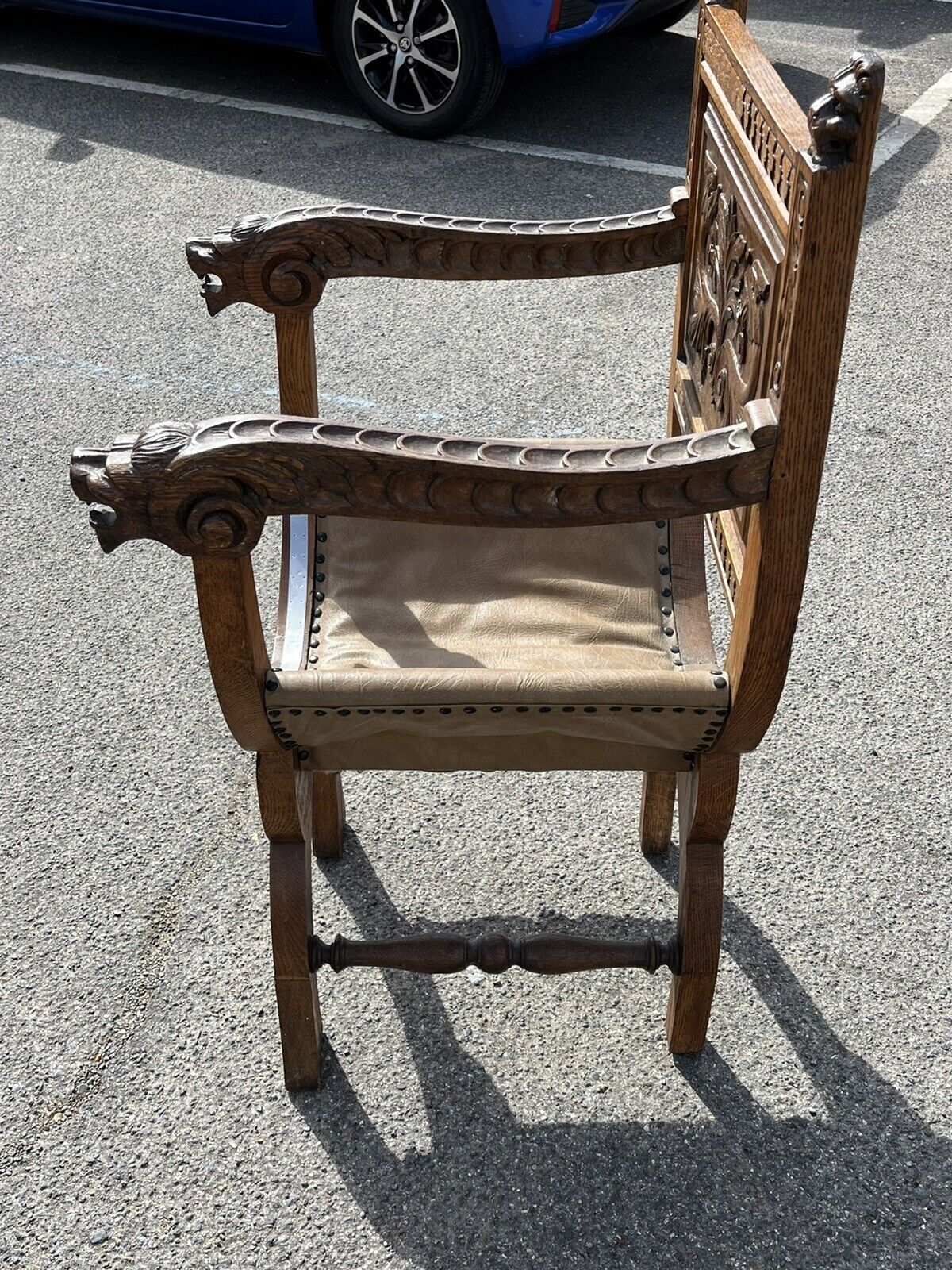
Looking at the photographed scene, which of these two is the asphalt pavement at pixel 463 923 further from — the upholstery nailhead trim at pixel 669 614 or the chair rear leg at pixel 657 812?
the upholstery nailhead trim at pixel 669 614

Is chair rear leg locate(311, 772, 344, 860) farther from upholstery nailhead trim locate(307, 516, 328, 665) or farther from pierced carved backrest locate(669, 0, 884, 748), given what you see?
pierced carved backrest locate(669, 0, 884, 748)

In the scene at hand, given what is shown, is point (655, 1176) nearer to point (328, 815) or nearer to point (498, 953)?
point (498, 953)

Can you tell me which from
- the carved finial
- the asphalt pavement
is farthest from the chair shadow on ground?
the carved finial

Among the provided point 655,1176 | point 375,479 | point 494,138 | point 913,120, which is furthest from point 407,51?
point 655,1176

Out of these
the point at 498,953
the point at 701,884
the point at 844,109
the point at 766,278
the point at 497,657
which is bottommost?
the point at 498,953

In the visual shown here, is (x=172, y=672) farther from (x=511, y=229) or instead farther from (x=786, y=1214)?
(x=786, y=1214)

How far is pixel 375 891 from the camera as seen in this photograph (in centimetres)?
204

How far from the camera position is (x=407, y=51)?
470 cm

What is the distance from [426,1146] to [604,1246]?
0.26 m

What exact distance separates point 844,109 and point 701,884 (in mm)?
927

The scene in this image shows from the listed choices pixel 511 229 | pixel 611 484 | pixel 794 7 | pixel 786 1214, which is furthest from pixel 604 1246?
pixel 794 7

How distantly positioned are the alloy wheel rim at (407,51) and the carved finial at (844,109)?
3833mm

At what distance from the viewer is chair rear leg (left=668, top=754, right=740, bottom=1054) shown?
154 centimetres

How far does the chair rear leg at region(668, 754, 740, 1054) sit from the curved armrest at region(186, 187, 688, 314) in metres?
0.72
